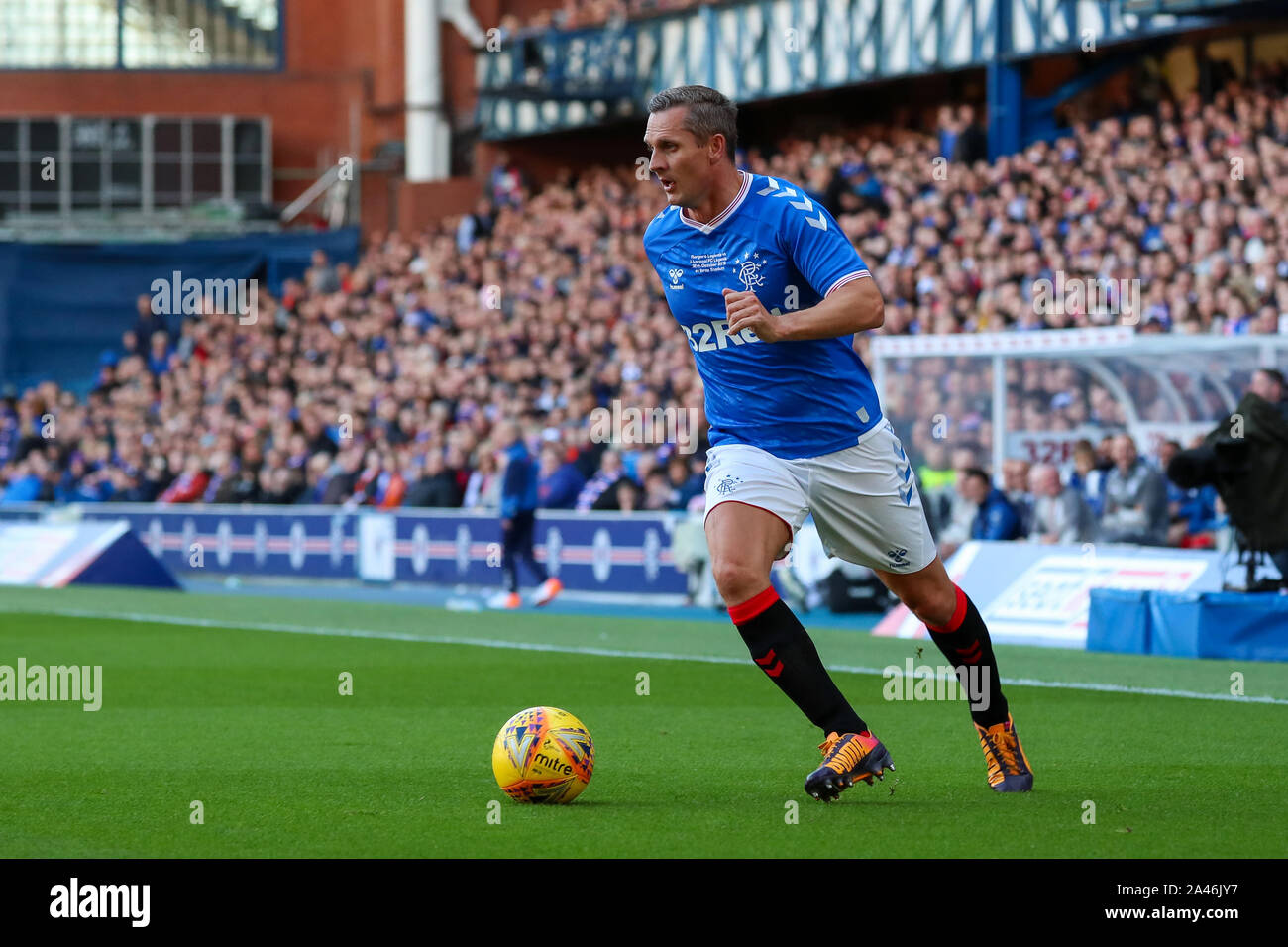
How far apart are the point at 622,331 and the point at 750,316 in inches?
802

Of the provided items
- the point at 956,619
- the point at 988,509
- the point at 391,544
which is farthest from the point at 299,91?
the point at 956,619

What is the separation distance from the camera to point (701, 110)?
7.27m

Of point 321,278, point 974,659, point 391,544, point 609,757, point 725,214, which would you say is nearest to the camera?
point 725,214

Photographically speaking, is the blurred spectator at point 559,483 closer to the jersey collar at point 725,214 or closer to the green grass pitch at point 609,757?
the green grass pitch at point 609,757

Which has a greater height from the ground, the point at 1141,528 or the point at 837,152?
the point at 837,152

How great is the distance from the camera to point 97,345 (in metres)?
41.7

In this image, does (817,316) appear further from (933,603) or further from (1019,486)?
(1019,486)

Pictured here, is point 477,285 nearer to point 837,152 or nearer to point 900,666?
point 837,152

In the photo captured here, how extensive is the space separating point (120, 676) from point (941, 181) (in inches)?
614

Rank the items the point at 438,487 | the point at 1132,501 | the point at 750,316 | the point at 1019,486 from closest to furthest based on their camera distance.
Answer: the point at 750,316 < the point at 1132,501 < the point at 1019,486 < the point at 438,487

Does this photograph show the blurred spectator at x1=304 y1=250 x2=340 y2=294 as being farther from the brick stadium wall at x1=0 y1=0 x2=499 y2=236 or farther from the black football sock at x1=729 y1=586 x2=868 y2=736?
the black football sock at x1=729 y1=586 x2=868 y2=736

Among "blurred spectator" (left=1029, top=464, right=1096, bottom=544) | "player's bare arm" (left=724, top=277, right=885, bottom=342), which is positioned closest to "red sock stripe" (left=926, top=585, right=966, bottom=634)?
"player's bare arm" (left=724, top=277, right=885, bottom=342)

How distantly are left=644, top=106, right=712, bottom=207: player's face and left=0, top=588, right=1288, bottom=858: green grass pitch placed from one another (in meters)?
2.19
